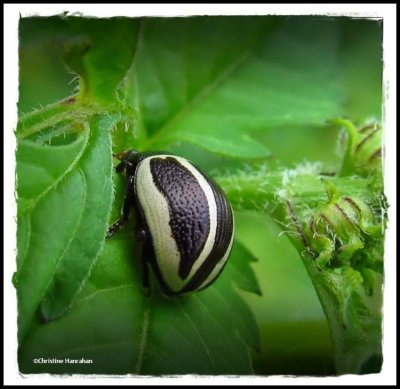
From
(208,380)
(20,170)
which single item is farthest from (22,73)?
→ (208,380)

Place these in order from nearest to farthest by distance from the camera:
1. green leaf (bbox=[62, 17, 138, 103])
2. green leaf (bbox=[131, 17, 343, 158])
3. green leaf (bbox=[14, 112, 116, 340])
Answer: green leaf (bbox=[14, 112, 116, 340])
green leaf (bbox=[62, 17, 138, 103])
green leaf (bbox=[131, 17, 343, 158])

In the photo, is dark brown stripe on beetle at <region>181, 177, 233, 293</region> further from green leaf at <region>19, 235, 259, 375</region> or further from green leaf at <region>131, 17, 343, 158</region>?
green leaf at <region>131, 17, 343, 158</region>

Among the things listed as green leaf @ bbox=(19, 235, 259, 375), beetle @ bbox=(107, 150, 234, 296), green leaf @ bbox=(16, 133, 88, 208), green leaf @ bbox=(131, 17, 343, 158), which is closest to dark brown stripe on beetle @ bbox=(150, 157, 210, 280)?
beetle @ bbox=(107, 150, 234, 296)

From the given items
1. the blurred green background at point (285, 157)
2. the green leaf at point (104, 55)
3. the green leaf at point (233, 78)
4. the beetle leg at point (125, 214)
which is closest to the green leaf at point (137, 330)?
the beetle leg at point (125, 214)

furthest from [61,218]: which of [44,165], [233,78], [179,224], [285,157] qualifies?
[285,157]

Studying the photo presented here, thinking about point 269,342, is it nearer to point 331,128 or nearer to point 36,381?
point 36,381

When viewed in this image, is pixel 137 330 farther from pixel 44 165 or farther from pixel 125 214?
pixel 44 165
